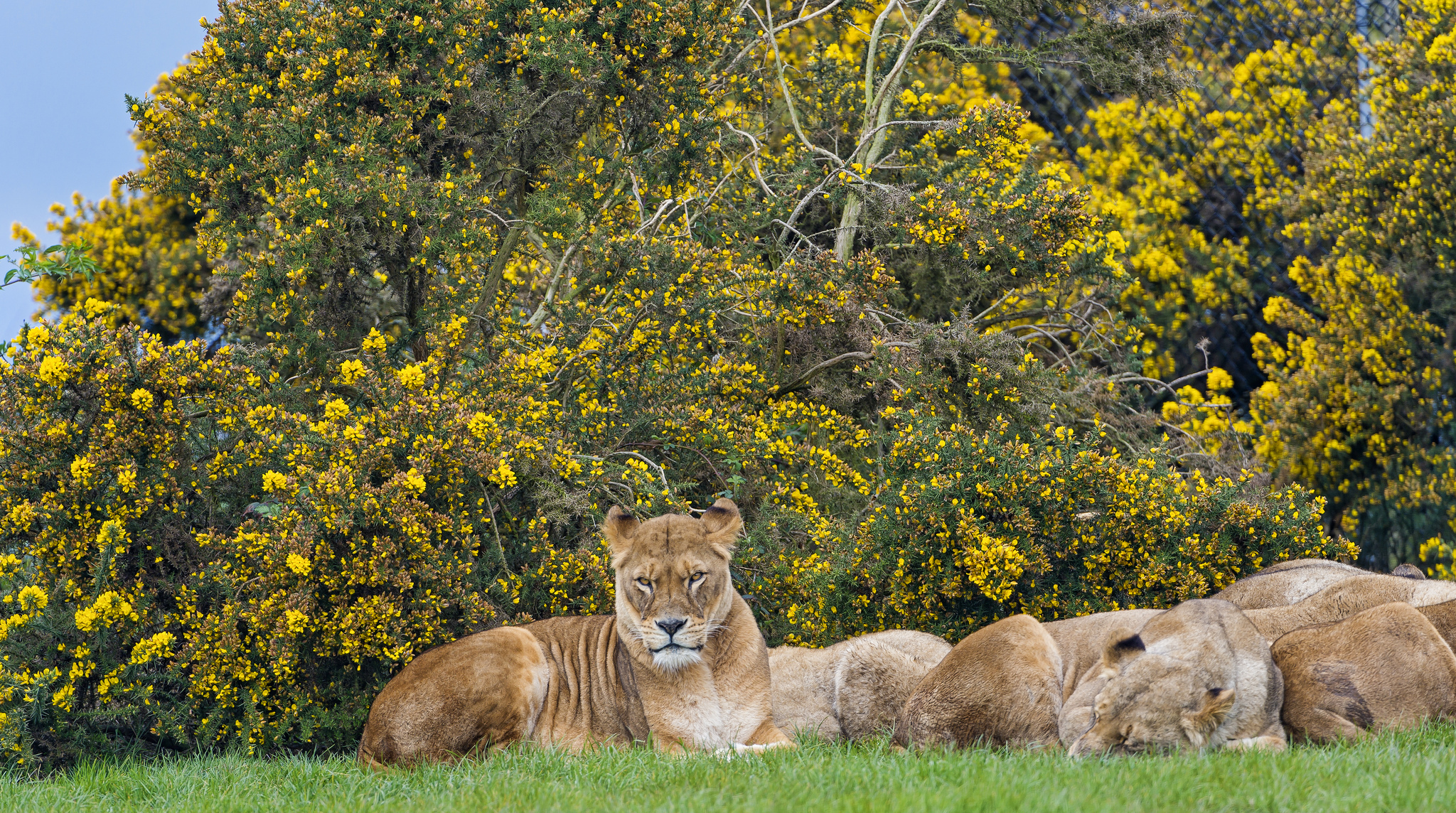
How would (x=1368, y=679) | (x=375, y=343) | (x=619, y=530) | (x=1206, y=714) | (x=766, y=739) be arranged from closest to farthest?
(x=1206, y=714) → (x=1368, y=679) → (x=766, y=739) → (x=619, y=530) → (x=375, y=343)

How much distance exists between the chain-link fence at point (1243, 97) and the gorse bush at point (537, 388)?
3.83 m

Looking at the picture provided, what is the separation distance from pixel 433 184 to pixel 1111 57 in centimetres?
633

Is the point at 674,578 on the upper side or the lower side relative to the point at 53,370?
lower

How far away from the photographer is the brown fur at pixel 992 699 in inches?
229

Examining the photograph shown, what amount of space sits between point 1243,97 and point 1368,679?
34.9ft

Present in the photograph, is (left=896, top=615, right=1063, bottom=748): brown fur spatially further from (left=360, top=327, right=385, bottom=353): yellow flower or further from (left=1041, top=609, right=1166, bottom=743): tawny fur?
(left=360, top=327, right=385, bottom=353): yellow flower

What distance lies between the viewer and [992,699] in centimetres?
584

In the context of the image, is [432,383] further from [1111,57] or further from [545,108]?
[1111,57]

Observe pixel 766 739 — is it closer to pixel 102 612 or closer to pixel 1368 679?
pixel 1368 679

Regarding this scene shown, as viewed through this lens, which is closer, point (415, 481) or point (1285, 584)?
point (415, 481)

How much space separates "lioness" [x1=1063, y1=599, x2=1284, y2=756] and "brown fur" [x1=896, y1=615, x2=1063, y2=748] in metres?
0.28

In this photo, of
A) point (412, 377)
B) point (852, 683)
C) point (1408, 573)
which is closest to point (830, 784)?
point (852, 683)

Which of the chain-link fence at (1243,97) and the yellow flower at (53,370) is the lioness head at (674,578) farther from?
the chain-link fence at (1243,97)

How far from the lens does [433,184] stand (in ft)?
27.7
